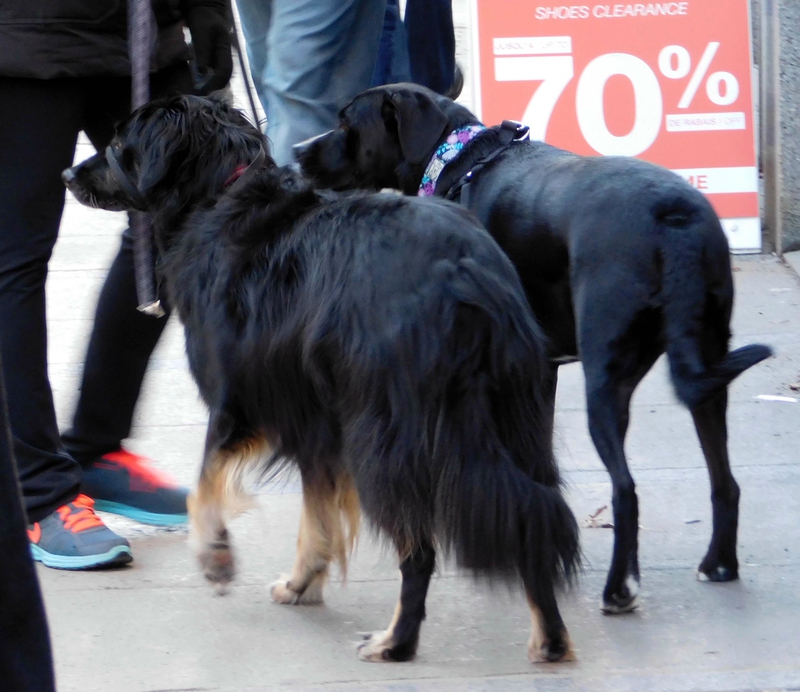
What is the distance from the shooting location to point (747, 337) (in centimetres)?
525

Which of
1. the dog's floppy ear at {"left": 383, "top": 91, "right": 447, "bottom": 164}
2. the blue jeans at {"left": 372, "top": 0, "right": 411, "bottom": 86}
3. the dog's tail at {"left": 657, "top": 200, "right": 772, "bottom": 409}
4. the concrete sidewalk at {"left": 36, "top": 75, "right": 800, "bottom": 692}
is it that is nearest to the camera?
the concrete sidewalk at {"left": 36, "top": 75, "right": 800, "bottom": 692}

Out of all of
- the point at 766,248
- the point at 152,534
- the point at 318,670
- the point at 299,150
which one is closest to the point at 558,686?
the point at 318,670

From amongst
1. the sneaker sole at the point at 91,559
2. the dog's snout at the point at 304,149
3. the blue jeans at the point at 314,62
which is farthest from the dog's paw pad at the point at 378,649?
the blue jeans at the point at 314,62

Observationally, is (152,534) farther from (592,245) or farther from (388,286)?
(592,245)

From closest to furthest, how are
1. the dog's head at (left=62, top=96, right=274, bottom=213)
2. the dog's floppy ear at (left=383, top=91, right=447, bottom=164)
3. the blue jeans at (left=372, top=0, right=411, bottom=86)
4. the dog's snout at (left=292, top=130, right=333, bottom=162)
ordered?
the dog's head at (left=62, top=96, right=274, bottom=213), the dog's floppy ear at (left=383, top=91, right=447, bottom=164), the dog's snout at (left=292, top=130, right=333, bottom=162), the blue jeans at (left=372, top=0, right=411, bottom=86)

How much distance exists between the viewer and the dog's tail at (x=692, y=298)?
2902mm

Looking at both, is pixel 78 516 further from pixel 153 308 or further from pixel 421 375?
pixel 421 375

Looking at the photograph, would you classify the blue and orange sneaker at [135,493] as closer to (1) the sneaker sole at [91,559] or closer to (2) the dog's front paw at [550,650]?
(1) the sneaker sole at [91,559]

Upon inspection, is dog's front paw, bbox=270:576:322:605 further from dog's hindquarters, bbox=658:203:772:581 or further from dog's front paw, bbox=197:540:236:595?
dog's hindquarters, bbox=658:203:772:581

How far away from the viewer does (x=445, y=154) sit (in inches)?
145

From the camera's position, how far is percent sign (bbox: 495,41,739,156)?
6430 mm

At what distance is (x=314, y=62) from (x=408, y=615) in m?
2.21

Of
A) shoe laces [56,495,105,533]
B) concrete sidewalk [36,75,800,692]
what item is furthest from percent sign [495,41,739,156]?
shoe laces [56,495,105,533]

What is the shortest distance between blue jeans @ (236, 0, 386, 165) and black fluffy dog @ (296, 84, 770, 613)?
39.2 inches
